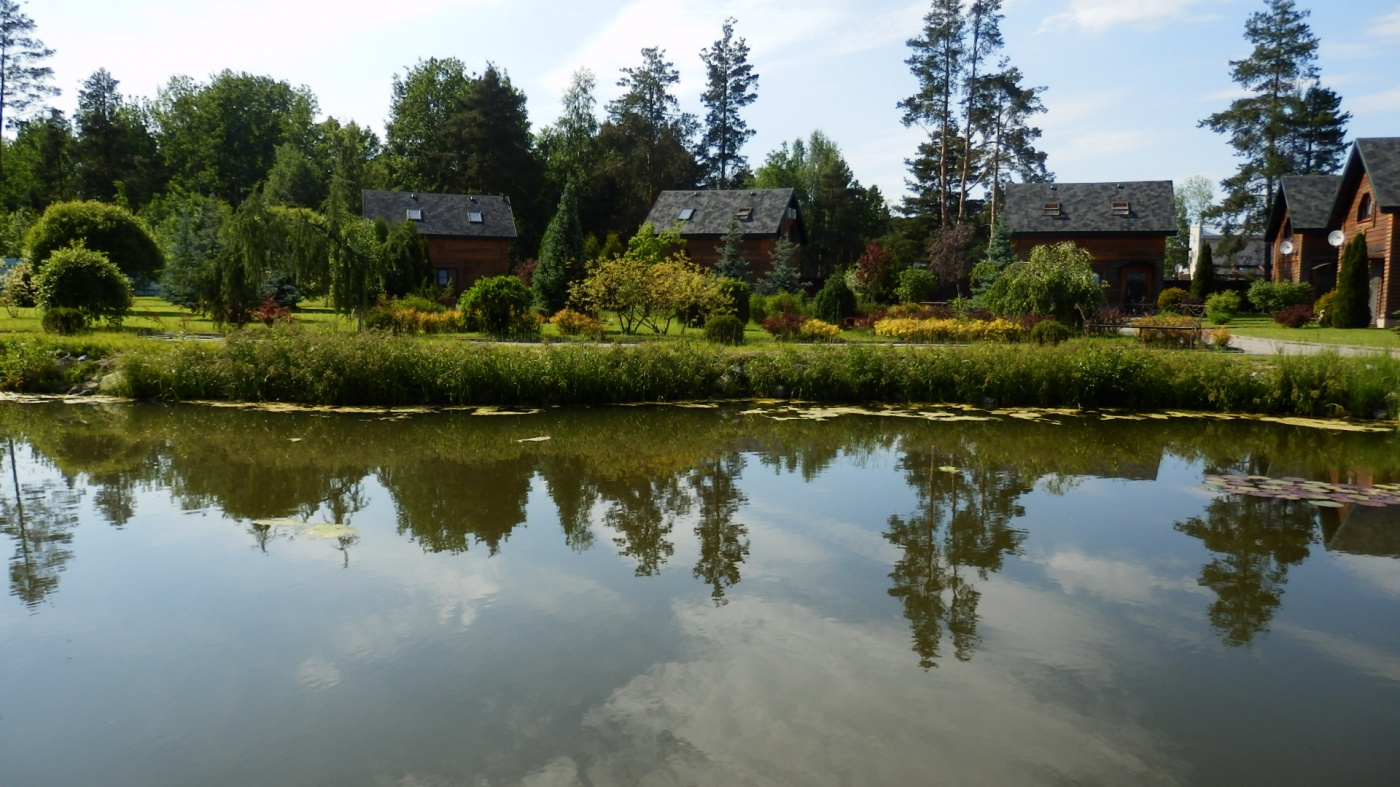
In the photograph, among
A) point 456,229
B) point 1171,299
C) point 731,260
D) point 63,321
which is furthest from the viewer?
point 456,229

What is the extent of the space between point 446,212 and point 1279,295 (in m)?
35.7

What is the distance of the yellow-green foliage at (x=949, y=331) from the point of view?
2238cm

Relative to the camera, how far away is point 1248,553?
738 cm

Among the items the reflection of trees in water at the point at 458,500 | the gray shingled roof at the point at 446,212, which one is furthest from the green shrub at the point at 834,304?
the gray shingled roof at the point at 446,212

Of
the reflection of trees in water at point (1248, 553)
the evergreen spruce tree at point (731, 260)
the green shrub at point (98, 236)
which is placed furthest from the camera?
the evergreen spruce tree at point (731, 260)

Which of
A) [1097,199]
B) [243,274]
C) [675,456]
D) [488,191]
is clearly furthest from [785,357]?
[488,191]

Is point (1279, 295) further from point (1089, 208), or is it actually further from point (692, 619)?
point (692, 619)

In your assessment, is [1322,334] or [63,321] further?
[1322,334]

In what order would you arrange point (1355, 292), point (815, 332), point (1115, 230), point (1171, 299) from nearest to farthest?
point (815, 332), point (1355, 292), point (1171, 299), point (1115, 230)

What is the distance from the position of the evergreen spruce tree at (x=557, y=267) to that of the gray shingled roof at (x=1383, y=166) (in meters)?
25.8

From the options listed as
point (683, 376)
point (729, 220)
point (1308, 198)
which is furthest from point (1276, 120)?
point (683, 376)

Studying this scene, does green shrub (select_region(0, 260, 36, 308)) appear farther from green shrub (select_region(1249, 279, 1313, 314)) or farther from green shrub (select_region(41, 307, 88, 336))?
green shrub (select_region(1249, 279, 1313, 314))

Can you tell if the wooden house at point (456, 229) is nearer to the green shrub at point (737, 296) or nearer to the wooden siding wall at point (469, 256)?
the wooden siding wall at point (469, 256)

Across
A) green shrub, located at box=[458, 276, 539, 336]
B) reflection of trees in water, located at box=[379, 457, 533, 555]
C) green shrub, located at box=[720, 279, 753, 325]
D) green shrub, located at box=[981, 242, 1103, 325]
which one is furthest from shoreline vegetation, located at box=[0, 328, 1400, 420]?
green shrub, located at box=[720, 279, 753, 325]
